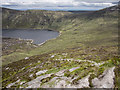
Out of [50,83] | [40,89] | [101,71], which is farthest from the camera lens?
[101,71]

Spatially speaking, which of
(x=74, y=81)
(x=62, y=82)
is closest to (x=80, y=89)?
(x=74, y=81)

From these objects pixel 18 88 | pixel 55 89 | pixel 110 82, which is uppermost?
pixel 110 82

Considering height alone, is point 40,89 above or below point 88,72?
below

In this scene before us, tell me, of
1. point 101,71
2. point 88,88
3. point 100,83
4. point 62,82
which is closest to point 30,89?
point 62,82

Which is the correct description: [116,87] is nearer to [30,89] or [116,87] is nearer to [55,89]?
[55,89]

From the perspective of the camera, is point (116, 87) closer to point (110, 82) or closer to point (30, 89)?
point (110, 82)

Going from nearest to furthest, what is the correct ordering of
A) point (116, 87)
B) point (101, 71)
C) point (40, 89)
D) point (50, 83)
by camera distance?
point (116, 87)
point (40, 89)
point (50, 83)
point (101, 71)

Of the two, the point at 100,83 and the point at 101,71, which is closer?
the point at 100,83
